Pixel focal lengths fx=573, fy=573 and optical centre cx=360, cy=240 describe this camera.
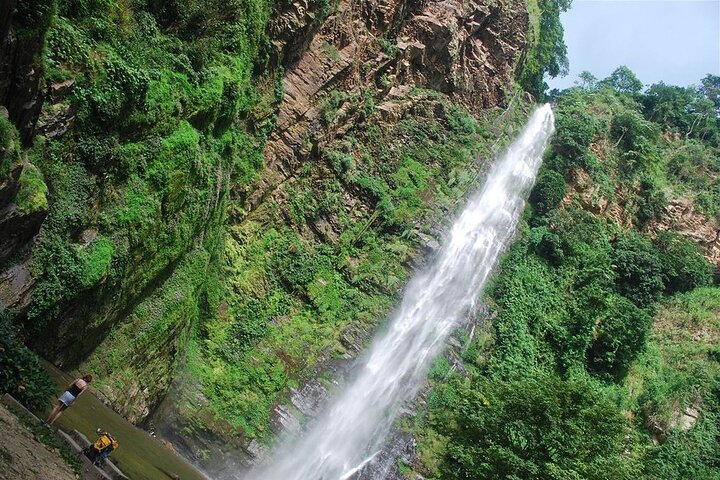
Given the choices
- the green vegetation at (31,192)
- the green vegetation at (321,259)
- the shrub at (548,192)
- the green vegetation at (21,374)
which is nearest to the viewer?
the green vegetation at (21,374)

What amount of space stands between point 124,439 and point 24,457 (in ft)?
20.3

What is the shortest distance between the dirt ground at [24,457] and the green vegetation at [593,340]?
9.89 meters

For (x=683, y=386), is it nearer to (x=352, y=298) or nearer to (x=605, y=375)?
(x=605, y=375)

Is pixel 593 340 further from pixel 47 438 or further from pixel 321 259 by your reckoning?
pixel 47 438

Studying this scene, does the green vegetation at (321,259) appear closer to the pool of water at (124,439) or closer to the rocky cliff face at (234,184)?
the rocky cliff face at (234,184)

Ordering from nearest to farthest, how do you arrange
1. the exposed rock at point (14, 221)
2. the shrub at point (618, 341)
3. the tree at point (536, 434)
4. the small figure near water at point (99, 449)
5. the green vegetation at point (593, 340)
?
the small figure near water at point (99, 449) < the exposed rock at point (14, 221) < the tree at point (536, 434) < the green vegetation at point (593, 340) < the shrub at point (618, 341)

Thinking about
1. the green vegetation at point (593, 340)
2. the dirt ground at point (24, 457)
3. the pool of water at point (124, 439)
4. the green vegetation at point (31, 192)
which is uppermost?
the green vegetation at point (593, 340)

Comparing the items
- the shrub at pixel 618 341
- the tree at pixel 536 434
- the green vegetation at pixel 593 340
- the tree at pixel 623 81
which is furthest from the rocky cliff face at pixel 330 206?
the tree at pixel 623 81

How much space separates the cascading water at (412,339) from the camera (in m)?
21.5

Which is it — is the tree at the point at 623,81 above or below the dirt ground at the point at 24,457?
above

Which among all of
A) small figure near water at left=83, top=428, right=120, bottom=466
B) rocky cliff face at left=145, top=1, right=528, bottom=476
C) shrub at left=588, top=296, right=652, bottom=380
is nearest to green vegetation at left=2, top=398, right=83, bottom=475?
small figure near water at left=83, top=428, right=120, bottom=466

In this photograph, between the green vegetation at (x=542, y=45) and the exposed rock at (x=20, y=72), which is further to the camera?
the green vegetation at (x=542, y=45)

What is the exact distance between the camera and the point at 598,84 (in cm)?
5859

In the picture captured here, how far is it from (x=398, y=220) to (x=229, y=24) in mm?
12782
